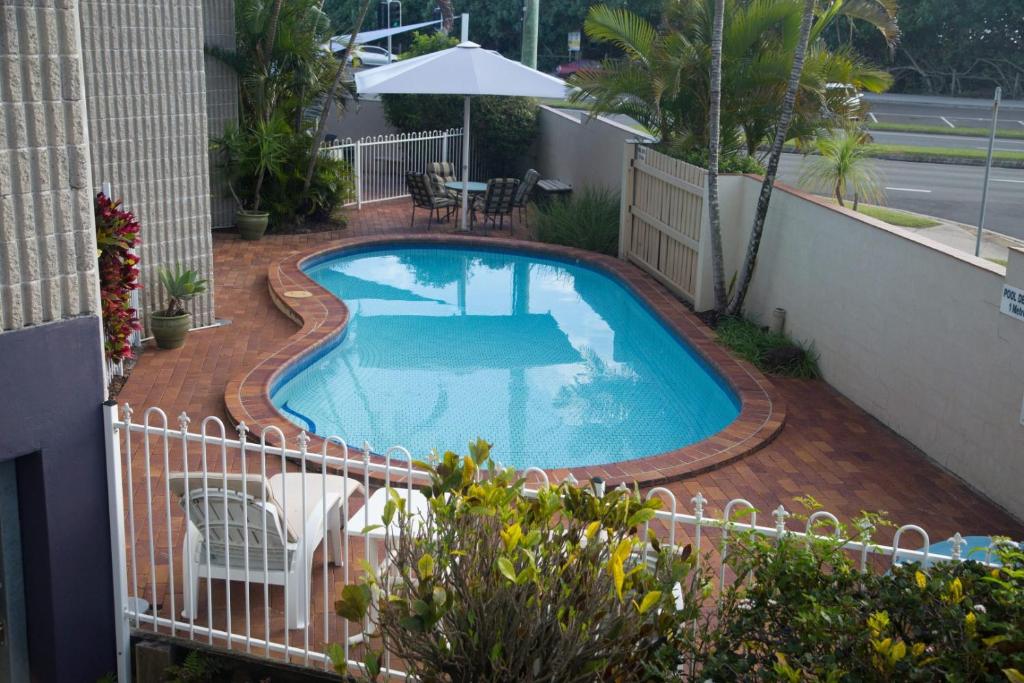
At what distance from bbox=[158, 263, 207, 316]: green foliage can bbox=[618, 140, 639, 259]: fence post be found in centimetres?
611

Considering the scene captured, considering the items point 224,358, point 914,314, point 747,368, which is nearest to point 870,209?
point 747,368

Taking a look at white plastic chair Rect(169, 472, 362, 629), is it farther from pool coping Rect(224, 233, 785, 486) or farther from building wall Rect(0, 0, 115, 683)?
pool coping Rect(224, 233, 785, 486)

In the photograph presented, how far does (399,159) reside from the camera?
19.3 m

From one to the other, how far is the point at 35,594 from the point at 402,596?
227cm

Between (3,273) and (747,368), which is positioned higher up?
(3,273)

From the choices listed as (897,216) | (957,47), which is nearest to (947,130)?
(957,47)

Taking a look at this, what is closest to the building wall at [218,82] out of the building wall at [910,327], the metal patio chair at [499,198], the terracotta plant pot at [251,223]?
the terracotta plant pot at [251,223]

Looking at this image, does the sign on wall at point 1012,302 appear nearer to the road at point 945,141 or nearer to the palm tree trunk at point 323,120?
the palm tree trunk at point 323,120

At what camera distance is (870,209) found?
18.0 m

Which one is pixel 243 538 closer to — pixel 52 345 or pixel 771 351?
pixel 52 345

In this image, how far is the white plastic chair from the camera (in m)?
5.49

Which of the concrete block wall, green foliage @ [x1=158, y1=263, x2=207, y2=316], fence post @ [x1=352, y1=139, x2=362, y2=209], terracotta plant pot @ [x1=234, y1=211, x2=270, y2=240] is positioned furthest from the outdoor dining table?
the concrete block wall

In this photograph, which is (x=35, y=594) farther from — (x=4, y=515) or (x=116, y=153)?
(x=116, y=153)

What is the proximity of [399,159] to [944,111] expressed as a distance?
24870 millimetres
